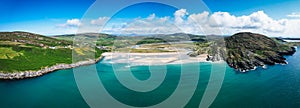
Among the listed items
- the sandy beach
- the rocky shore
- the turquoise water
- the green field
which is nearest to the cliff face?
the turquoise water

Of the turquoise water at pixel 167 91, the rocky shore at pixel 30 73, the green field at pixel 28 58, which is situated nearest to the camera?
the turquoise water at pixel 167 91

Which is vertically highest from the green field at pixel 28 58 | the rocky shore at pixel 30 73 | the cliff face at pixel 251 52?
the cliff face at pixel 251 52

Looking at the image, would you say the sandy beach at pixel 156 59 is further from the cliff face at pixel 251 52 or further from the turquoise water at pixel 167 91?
the turquoise water at pixel 167 91

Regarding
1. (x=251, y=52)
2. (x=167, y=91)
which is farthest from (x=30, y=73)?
(x=251, y=52)

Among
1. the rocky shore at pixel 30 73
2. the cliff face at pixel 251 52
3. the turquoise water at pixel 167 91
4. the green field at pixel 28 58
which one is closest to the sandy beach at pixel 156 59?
the cliff face at pixel 251 52

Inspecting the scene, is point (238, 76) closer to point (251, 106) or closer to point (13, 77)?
point (251, 106)

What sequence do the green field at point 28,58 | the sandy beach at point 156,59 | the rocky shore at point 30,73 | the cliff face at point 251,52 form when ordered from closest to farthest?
the rocky shore at point 30,73
the green field at point 28,58
the cliff face at point 251,52
the sandy beach at point 156,59

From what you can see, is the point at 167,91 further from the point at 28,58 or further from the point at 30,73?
the point at 28,58

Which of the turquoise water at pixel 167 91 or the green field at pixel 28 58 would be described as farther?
the green field at pixel 28 58
